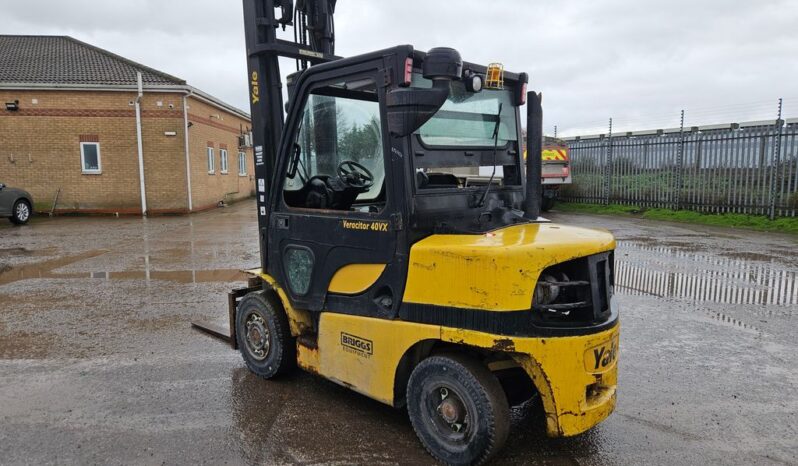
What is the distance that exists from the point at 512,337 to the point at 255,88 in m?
3.08

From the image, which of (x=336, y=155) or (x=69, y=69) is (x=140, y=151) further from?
(x=336, y=155)

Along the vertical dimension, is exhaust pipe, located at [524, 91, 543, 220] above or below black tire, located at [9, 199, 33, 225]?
above

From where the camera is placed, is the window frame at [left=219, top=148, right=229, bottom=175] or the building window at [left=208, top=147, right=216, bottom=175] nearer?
the building window at [left=208, top=147, right=216, bottom=175]

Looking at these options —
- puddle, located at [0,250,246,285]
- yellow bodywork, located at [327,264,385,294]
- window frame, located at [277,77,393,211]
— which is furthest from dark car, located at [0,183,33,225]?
yellow bodywork, located at [327,264,385,294]

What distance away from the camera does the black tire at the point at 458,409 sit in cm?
315

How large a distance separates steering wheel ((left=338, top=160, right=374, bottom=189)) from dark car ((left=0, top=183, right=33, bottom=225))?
16.5 meters

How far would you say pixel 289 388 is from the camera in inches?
179

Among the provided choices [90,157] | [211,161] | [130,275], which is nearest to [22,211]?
[90,157]

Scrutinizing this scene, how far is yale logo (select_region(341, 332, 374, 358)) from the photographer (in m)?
3.72

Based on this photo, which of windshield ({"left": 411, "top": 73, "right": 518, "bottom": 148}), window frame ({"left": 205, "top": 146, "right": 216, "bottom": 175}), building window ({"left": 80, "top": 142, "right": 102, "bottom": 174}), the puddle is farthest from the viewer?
window frame ({"left": 205, "top": 146, "right": 216, "bottom": 175})

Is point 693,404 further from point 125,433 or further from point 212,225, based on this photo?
point 212,225

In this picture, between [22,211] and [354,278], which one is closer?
[354,278]

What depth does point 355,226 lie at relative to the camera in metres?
3.76

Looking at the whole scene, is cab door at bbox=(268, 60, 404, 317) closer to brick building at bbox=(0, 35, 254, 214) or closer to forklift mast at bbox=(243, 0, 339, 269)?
forklift mast at bbox=(243, 0, 339, 269)
